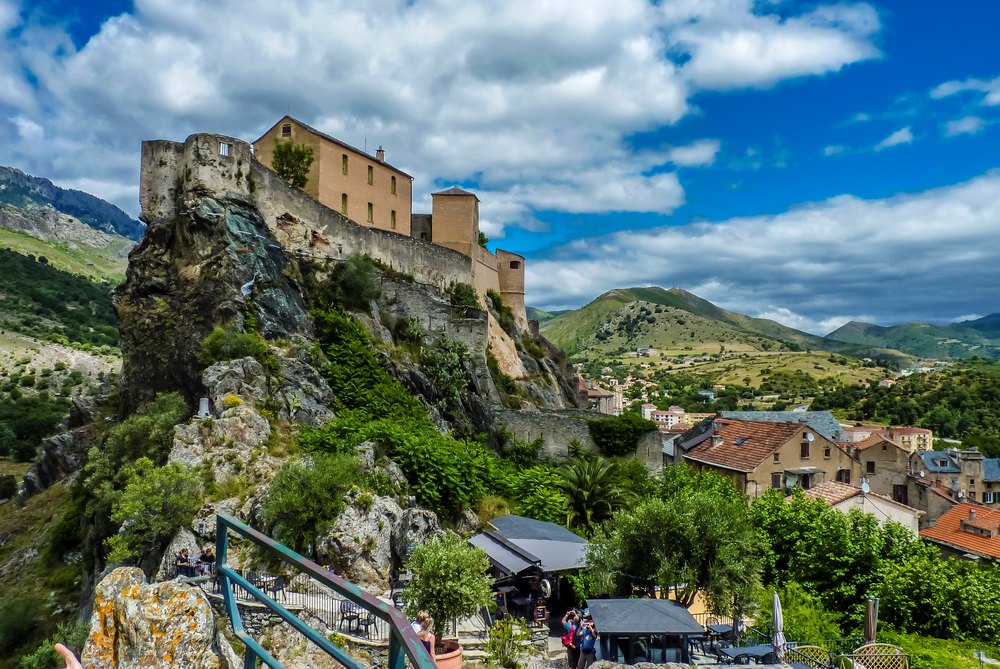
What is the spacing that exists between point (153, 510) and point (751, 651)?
14883mm

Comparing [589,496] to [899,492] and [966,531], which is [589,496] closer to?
[966,531]

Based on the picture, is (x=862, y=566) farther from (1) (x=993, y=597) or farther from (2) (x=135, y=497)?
(2) (x=135, y=497)

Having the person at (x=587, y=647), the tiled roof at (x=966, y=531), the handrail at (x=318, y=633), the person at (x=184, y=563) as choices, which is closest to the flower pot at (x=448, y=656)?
the person at (x=587, y=647)

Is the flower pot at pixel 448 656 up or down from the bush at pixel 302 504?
down

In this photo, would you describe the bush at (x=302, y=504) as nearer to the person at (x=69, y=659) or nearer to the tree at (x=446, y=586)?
the tree at (x=446, y=586)

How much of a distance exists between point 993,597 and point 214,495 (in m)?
21.8

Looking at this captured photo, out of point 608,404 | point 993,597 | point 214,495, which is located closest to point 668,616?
point 993,597

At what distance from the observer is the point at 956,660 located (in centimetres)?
1325

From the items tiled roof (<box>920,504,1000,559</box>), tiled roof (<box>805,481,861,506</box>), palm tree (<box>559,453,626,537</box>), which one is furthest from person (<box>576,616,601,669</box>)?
tiled roof (<box>920,504,1000,559</box>)

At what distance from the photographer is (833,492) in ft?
97.3

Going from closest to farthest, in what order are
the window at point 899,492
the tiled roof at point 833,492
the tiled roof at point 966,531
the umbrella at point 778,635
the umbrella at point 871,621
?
1. the umbrella at point 778,635
2. the umbrella at point 871,621
3. the tiled roof at point 833,492
4. the tiled roof at point 966,531
5. the window at point 899,492

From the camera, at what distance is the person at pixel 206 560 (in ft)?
44.2

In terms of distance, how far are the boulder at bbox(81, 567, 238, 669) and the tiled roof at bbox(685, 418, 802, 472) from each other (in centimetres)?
3149

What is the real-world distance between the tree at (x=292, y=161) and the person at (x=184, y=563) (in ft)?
76.0
